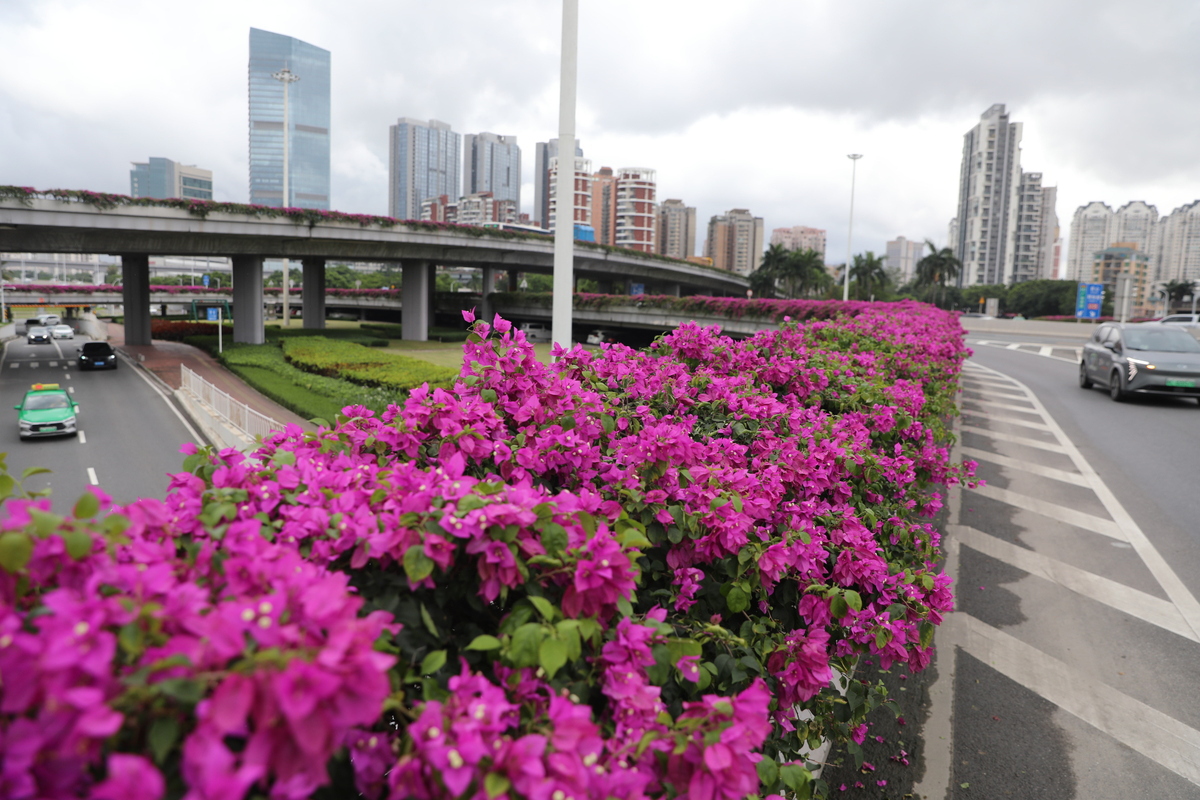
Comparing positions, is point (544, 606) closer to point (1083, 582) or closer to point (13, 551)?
point (13, 551)

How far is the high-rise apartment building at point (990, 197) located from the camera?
379ft

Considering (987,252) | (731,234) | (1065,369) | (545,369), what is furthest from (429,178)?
(545,369)

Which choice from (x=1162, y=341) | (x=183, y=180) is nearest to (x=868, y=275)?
(x=1162, y=341)

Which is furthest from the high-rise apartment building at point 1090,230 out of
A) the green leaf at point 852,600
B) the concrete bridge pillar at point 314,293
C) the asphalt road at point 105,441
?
the green leaf at point 852,600

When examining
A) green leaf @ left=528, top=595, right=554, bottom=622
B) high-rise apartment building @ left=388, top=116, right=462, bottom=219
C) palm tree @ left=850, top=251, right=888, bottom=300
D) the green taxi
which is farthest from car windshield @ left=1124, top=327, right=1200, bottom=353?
high-rise apartment building @ left=388, top=116, right=462, bottom=219

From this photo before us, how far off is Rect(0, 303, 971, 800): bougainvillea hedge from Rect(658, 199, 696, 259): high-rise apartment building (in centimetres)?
14753

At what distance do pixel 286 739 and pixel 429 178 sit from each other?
208667mm

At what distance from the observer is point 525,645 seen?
187 centimetres

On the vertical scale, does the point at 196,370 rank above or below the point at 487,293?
below

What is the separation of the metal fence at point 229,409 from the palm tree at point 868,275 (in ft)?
193

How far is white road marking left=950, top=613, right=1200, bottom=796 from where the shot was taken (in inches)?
173

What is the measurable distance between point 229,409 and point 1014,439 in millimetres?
17092

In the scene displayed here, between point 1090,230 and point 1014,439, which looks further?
point 1090,230

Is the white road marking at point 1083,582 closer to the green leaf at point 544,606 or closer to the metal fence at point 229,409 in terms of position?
the green leaf at point 544,606
